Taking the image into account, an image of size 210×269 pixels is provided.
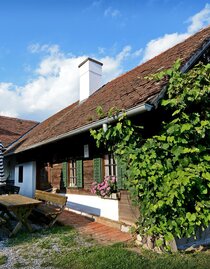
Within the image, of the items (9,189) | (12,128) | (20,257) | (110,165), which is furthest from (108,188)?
(12,128)

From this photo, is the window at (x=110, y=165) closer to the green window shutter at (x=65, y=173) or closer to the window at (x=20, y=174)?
the green window shutter at (x=65, y=173)

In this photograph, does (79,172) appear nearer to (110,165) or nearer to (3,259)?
(110,165)

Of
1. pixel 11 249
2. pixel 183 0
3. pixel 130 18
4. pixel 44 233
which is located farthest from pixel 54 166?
pixel 183 0

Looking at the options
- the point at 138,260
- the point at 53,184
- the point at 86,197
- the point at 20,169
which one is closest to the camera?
the point at 138,260

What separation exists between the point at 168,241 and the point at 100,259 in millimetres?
1273

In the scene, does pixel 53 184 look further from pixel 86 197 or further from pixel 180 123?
pixel 180 123

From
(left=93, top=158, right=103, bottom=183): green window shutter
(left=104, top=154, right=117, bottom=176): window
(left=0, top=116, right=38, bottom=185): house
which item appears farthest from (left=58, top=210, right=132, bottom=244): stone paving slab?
(left=0, top=116, right=38, bottom=185): house

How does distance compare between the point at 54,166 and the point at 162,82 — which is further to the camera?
the point at 54,166

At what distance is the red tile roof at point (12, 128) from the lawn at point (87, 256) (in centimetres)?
1177

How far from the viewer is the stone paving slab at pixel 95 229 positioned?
556 cm

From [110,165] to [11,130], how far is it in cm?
1285

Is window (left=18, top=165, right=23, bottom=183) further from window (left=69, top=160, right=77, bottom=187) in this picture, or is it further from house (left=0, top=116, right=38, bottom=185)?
window (left=69, top=160, right=77, bottom=187)

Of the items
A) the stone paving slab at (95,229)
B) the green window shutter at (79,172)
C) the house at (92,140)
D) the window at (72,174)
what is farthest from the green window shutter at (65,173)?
the stone paving slab at (95,229)

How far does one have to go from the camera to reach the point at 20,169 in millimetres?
13445
